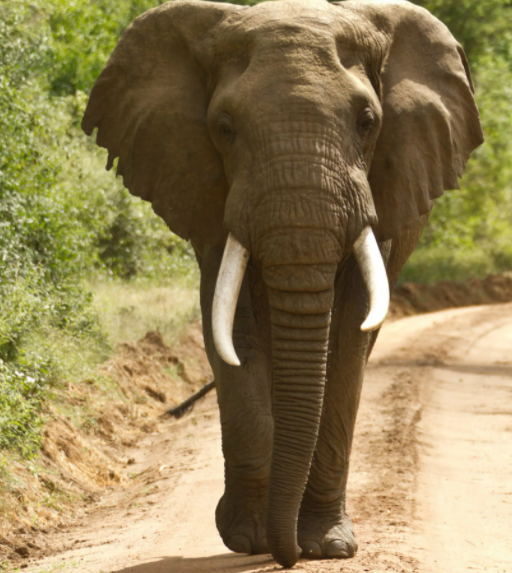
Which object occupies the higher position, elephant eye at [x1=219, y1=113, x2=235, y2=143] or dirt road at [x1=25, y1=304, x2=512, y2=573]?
elephant eye at [x1=219, y1=113, x2=235, y2=143]

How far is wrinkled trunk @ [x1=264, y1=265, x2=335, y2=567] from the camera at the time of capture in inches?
187

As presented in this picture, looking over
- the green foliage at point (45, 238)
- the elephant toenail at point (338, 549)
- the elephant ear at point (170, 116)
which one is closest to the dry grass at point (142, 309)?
the green foliage at point (45, 238)

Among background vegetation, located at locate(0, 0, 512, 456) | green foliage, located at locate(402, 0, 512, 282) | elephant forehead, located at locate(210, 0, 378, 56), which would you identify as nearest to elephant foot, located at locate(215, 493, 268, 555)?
background vegetation, located at locate(0, 0, 512, 456)

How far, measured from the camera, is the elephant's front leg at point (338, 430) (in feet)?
17.5

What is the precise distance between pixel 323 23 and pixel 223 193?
1000mm

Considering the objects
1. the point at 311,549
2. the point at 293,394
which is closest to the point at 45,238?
the point at 311,549

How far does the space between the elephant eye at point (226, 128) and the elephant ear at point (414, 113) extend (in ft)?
2.60

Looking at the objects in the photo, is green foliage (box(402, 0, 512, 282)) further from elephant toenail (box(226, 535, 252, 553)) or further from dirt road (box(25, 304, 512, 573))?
elephant toenail (box(226, 535, 252, 553))

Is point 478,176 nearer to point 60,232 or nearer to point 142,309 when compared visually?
point 142,309

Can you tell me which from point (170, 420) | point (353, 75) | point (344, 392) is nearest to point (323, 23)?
point (353, 75)

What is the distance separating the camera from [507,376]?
12.0 m

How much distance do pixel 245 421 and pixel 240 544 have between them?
682 millimetres

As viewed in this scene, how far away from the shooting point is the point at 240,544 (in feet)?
17.8

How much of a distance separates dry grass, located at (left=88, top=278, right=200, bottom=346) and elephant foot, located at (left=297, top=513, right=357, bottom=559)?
566 centimetres
